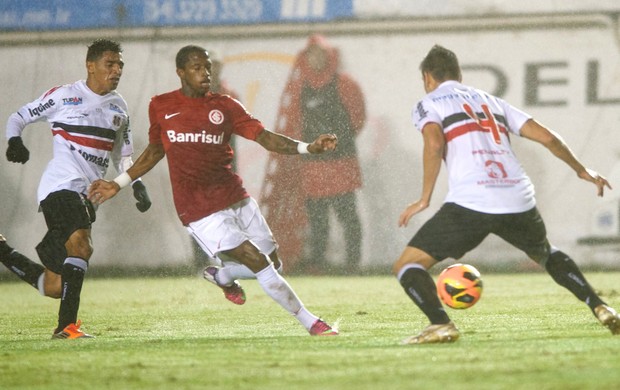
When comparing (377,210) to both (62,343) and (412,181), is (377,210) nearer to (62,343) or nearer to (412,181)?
(412,181)

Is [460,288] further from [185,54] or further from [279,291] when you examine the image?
[185,54]

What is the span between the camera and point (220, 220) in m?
8.32

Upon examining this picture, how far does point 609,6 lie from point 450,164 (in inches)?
365

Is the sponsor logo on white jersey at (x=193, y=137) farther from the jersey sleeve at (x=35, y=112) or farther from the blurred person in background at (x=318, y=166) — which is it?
the blurred person in background at (x=318, y=166)

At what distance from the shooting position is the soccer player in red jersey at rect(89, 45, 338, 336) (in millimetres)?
8219

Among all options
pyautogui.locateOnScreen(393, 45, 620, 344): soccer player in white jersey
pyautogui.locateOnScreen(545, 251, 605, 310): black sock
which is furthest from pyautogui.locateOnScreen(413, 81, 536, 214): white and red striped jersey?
pyautogui.locateOnScreen(545, 251, 605, 310): black sock

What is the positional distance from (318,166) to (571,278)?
869 cm

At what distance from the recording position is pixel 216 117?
8453 millimetres

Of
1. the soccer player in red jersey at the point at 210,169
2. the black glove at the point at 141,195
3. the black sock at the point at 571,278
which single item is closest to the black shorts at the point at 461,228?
the black sock at the point at 571,278

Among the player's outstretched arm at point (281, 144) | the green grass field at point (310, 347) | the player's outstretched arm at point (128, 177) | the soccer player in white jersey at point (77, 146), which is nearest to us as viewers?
the green grass field at point (310, 347)

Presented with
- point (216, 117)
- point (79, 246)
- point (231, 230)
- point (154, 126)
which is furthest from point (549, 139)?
point (79, 246)

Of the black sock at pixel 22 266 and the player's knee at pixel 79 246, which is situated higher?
the player's knee at pixel 79 246

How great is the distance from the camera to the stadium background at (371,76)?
15922 mm

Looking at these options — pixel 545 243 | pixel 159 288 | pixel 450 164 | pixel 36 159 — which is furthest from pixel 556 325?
pixel 36 159
